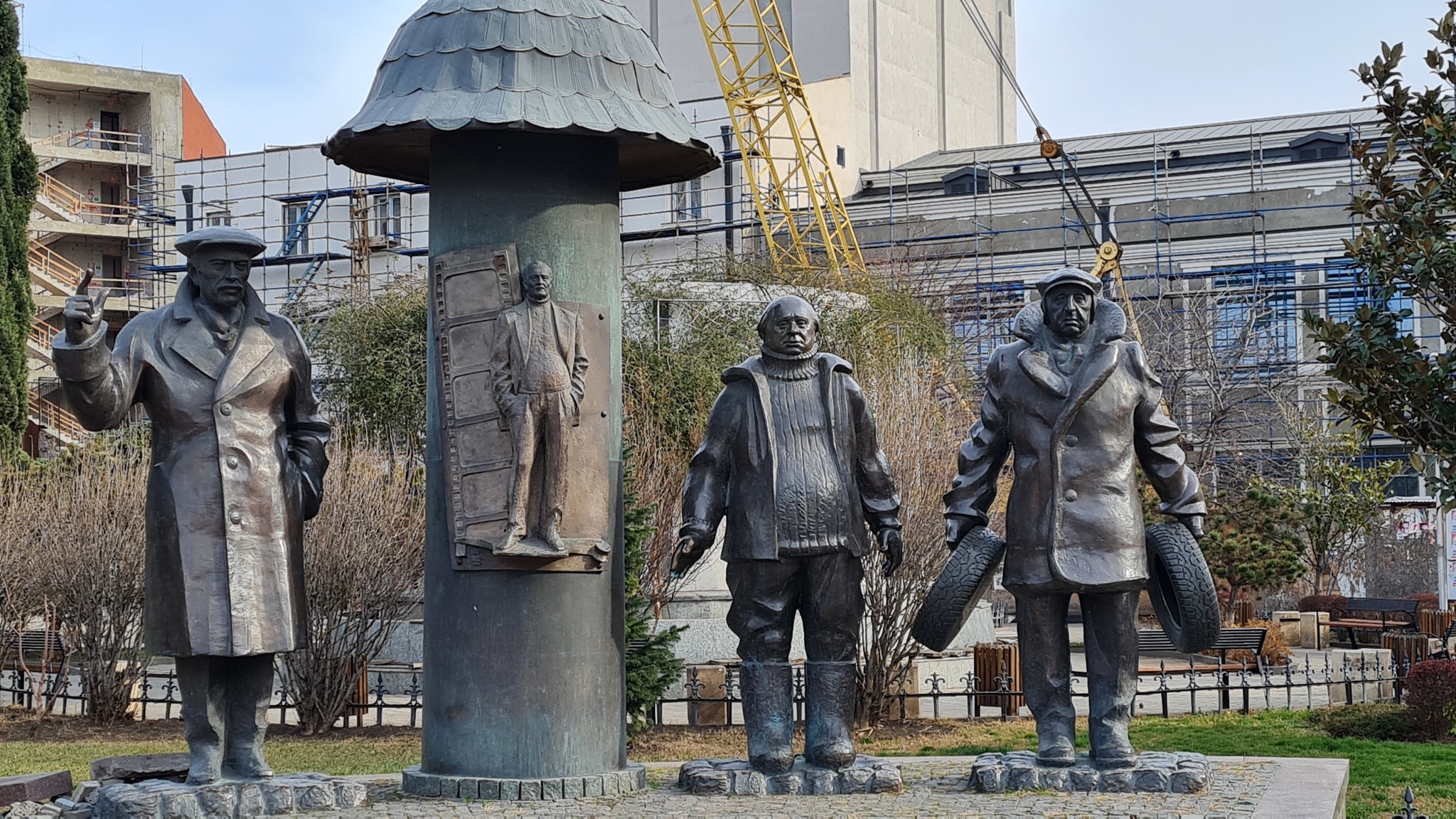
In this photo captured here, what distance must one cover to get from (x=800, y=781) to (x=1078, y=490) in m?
1.84

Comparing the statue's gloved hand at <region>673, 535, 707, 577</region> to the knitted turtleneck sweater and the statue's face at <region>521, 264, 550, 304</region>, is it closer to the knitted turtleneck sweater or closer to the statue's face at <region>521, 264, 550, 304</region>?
the knitted turtleneck sweater

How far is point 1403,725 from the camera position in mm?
13023

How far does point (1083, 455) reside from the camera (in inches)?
330

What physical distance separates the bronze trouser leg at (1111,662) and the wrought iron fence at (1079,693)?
459 centimetres

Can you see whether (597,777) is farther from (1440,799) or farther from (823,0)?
(823,0)

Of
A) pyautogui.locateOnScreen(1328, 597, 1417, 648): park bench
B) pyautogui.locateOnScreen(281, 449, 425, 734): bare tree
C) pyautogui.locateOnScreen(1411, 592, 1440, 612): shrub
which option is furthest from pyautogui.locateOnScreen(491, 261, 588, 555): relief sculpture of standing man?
pyautogui.locateOnScreen(1411, 592, 1440, 612): shrub

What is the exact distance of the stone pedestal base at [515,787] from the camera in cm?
814

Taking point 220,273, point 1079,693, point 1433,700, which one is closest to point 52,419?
point 1079,693

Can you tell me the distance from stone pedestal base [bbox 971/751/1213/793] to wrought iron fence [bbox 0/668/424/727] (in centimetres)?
704

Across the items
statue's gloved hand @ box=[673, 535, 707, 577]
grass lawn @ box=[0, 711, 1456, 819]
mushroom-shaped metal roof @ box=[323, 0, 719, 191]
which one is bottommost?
grass lawn @ box=[0, 711, 1456, 819]

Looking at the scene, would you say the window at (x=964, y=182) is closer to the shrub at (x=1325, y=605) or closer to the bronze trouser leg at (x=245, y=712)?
the shrub at (x=1325, y=605)

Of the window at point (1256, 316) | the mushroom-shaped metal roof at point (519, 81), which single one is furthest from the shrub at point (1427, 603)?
the mushroom-shaped metal roof at point (519, 81)

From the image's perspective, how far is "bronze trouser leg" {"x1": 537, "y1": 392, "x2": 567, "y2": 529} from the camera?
8.19 metres

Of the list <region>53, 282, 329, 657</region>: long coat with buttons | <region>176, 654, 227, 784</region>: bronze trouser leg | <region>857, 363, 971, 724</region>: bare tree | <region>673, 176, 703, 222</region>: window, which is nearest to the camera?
<region>53, 282, 329, 657</region>: long coat with buttons
